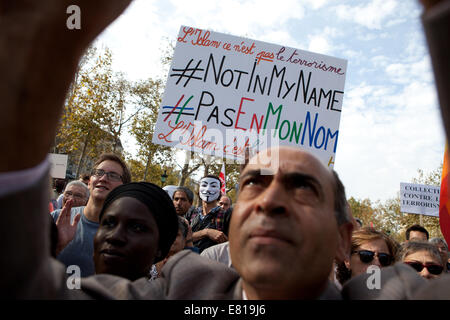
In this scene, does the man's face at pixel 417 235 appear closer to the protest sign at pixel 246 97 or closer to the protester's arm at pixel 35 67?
the protest sign at pixel 246 97

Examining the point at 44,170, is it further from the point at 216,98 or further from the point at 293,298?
the point at 216,98

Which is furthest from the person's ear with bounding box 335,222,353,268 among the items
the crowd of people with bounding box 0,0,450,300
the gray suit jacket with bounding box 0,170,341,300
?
the gray suit jacket with bounding box 0,170,341,300

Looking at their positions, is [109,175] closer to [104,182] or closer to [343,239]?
[104,182]

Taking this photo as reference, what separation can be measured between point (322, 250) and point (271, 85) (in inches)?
159

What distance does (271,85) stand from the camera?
16.7 ft

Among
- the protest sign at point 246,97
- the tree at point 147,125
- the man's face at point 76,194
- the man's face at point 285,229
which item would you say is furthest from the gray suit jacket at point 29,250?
the tree at point 147,125

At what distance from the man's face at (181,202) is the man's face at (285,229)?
3.88m

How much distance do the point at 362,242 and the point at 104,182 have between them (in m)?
2.43

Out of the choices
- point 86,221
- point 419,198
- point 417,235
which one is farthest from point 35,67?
point 419,198

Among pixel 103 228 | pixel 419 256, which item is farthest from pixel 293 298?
pixel 419 256

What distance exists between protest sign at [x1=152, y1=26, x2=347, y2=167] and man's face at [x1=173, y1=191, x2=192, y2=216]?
891 millimetres

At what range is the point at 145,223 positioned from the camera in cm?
211

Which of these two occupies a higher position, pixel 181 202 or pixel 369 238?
pixel 181 202

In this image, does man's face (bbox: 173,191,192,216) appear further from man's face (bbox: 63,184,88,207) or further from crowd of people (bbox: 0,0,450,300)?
crowd of people (bbox: 0,0,450,300)
